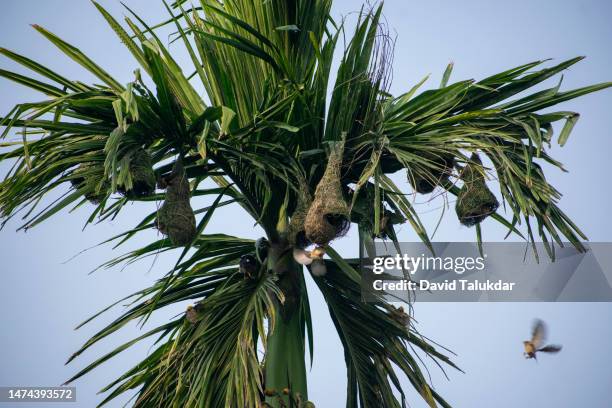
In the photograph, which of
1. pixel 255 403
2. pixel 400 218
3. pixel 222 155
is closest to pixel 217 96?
pixel 222 155

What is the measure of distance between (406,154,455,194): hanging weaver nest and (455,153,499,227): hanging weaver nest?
0.38 feet

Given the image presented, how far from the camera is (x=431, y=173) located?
17.9 ft

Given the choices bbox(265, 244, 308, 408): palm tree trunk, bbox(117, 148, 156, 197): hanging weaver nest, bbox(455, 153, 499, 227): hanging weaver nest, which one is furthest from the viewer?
bbox(265, 244, 308, 408): palm tree trunk

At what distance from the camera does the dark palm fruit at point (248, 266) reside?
6.00 m

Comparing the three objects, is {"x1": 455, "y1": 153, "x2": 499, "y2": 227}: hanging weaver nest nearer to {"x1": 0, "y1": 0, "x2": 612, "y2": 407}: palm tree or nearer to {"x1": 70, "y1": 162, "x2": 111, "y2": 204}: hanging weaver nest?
{"x1": 0, "y1": 0, "x2": 612, "y2": 407}: palm tree

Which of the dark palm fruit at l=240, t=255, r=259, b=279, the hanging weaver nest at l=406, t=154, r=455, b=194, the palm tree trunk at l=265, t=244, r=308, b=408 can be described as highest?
the hanging weaver nest at l=406, t=154, r=455, b=194

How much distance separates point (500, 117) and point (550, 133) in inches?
11.5

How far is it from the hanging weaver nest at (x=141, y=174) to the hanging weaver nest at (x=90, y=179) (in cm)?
20

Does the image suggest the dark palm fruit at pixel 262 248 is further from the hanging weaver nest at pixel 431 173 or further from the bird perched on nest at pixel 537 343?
the bird perched on nest at pixel 537 343

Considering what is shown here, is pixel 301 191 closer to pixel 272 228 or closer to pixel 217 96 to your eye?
pixel 272 228


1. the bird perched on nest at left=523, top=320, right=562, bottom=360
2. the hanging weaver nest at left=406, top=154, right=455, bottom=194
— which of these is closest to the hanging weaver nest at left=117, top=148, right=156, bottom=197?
the hanging weaver nest at left=406, top=154, right=455, bottom=194

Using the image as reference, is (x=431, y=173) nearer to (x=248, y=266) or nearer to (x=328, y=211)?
(x=328, y=211)

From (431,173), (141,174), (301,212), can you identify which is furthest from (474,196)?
(141,174)

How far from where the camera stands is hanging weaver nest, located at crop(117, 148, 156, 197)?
510 cm
